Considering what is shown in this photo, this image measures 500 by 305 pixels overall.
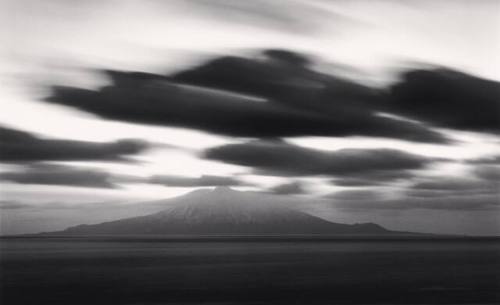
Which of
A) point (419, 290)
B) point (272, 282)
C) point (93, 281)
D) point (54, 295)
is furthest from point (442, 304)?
point (93, 281)

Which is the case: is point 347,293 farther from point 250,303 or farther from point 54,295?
point 54,295

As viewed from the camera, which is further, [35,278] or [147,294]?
[35,278]

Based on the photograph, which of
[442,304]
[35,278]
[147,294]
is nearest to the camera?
[442,304]

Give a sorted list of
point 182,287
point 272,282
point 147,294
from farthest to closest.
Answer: point 272,282
point 182,287
point 147,294

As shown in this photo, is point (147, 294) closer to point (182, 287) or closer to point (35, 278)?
point (182, 287)

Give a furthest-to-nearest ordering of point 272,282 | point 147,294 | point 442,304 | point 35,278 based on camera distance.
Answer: point 35,278 → point 272,282 → point 147,294 → point 442,304

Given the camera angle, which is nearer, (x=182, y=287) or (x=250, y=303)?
(x=250, y=303)

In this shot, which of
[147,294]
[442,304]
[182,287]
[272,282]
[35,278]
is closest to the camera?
[442,304]

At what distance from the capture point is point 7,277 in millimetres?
36750

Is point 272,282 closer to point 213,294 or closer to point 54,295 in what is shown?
point 213,294

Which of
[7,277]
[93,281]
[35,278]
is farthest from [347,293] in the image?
[7,277]

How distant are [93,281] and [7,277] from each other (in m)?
7.91

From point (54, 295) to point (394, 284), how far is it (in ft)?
55.0

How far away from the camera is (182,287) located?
93.1ft
